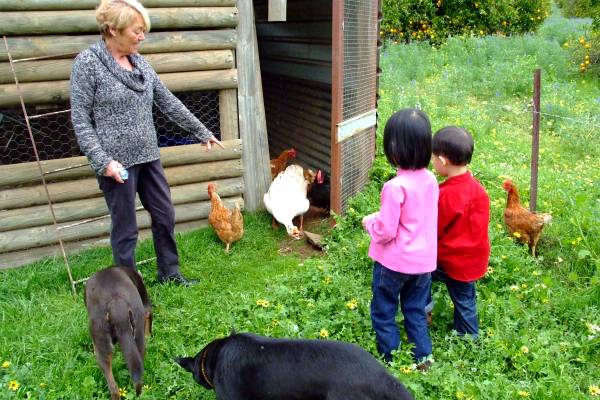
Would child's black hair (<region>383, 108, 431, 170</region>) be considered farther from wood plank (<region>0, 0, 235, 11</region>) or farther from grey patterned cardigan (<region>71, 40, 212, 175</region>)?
wood plank (<region>0, 0, 235, 11</region>)

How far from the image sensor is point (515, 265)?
13.7 feet

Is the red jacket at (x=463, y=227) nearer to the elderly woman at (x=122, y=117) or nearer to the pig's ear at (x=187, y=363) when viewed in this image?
the pig's ear at (x=187, y=363)

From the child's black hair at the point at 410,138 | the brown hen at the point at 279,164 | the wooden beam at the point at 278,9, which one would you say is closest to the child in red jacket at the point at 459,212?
the child's black hair at the point at 410,138

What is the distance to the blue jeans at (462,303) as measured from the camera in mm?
3279

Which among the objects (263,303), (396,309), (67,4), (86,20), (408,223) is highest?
(67,4)

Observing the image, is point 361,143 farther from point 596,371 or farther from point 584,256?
point 596,371

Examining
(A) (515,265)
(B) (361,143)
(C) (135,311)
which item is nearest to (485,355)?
(A) (515,265)

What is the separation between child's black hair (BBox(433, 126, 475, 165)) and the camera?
302 centimetres

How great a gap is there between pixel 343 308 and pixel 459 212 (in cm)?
115

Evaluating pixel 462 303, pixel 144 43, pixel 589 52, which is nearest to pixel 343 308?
pixel 462 303

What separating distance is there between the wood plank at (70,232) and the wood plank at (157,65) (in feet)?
4.32

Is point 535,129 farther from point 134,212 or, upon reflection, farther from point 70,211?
point 70,211

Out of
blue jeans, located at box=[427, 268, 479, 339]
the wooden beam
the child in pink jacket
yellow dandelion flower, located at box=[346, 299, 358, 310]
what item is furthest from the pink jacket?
the wooden beam

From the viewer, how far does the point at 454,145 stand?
302cm
